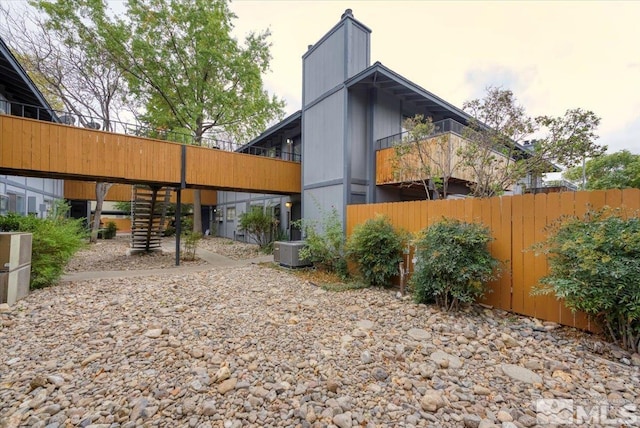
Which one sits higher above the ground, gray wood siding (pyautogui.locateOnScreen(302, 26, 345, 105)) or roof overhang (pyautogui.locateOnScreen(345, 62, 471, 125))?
gray wood siding (pyautogui.locateOnScreen(302, 26, 345, 105))

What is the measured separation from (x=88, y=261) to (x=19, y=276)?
4796 millimetres

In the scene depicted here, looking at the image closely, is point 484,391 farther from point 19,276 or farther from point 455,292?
point 19,276

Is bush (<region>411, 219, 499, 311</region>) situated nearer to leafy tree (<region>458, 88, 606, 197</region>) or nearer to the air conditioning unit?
leafy tree (<region>458, 88, 606, 197</region>)

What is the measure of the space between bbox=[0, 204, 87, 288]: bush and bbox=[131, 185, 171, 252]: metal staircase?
3782 mm

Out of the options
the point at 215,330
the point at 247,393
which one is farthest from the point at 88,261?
the point at 247,393

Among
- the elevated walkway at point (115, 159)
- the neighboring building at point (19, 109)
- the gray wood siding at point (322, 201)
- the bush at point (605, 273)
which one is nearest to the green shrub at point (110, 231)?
the neighboring building at point (19, 109)

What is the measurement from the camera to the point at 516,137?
19.7ft

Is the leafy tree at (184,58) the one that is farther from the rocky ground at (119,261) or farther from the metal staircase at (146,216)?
the rocky ground at (119,261)

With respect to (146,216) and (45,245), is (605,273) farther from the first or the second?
(146,216)

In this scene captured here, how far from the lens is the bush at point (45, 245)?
202 inches

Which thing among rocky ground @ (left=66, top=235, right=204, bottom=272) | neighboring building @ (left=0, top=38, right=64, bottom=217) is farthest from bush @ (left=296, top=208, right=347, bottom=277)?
neighboring building @ (left=0, top=38, right=64, bottom=217)

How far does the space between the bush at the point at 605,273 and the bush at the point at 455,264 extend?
2.79 feet

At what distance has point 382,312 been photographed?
167 inches

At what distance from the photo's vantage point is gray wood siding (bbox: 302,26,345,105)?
8.44 metres
